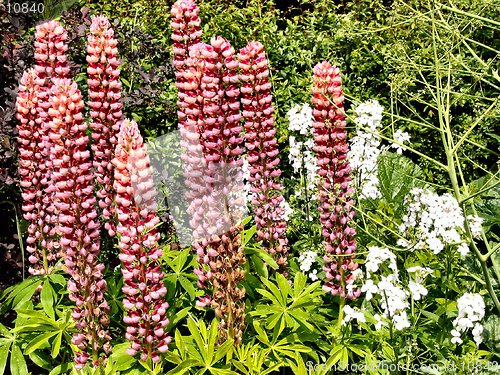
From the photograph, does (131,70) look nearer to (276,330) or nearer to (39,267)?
(39,267)

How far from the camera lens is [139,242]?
2.95m

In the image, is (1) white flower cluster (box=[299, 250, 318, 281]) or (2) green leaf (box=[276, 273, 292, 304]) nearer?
(2) green leaf (box=[276, 273, 292, 304])

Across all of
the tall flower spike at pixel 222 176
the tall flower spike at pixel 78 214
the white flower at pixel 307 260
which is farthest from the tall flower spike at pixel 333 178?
the tall flower spike at pixel 78 214

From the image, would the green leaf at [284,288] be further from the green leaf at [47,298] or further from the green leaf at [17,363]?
the green leaf at [17,363]

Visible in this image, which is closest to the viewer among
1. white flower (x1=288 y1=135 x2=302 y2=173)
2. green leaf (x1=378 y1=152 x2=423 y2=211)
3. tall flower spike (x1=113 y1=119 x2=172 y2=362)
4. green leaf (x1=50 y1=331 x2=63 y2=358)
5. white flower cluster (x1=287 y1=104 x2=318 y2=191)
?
tall flower spike (x1=113 y1=119 x2=172 y2=362)

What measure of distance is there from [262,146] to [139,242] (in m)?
1.05

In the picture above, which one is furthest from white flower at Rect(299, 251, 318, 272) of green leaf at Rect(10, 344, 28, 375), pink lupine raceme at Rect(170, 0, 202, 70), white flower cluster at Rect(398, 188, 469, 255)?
green leaf at Rect(10, 344, 28, 375)

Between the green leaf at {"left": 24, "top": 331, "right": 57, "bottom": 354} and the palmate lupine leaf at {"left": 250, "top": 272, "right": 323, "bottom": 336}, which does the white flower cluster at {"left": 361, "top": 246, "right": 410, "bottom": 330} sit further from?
the green leaf at {"left": 24, "top": 331, "right": 57, "bottom": 354}

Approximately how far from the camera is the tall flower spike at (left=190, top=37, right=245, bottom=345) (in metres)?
3.15

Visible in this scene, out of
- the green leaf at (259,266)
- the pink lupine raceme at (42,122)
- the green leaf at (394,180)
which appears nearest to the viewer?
the pink lupine raceme at (42,122)

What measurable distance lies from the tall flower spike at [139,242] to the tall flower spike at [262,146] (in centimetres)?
87

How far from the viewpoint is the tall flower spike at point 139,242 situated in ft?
9.46

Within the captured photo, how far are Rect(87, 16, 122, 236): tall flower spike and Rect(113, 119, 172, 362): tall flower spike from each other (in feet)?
1.67

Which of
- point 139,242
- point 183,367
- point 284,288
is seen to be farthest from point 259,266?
point 139,242
